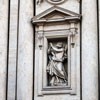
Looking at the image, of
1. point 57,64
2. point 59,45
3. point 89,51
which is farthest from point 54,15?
point 89,51

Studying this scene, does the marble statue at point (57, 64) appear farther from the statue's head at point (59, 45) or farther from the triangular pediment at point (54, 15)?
the triangular pediment at point (54, 15)

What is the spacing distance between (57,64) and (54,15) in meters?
1.47

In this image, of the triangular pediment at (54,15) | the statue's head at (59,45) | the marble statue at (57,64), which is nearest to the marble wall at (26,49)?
the triangular pediment at (54,15)

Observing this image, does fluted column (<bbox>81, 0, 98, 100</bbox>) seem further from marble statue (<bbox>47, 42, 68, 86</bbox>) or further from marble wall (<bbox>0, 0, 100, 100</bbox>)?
marble statue (<bbox>47, 42, 68, 86</bbox>)

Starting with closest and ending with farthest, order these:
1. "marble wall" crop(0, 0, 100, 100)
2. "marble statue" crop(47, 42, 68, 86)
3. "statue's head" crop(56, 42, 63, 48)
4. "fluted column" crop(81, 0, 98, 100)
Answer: "fluted column" crop(81, 0, 98, 100) < "marble wall" crop(0, 0, 100, 100) < "marble statue" crop(47, 42, 68, 86) < "statue's head" crop(56, 42, 63, 48)

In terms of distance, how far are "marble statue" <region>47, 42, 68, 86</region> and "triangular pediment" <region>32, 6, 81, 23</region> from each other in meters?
0.77

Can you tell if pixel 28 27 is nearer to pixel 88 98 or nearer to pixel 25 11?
pixel 25 11

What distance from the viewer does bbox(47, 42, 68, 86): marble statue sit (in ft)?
47.2

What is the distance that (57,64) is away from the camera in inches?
571

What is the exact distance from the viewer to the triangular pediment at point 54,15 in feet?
47.4

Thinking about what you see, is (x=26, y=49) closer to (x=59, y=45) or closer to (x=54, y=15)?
(x=59, y=45)

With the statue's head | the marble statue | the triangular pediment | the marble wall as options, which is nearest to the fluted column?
the marble wall

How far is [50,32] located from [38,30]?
371mm

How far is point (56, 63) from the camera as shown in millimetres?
14516
